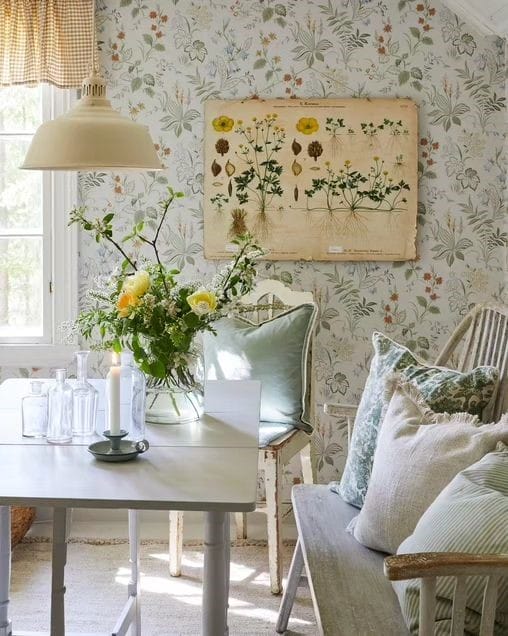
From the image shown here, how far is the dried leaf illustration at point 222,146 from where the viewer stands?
3803 millimetres

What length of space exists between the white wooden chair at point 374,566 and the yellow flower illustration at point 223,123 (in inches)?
53.2

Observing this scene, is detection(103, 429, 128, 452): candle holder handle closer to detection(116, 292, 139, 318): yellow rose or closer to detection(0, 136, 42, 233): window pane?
detection(116, 292, 139, 318): yellow rose

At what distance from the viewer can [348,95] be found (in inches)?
149

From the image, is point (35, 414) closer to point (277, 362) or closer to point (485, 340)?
point (277, 362)

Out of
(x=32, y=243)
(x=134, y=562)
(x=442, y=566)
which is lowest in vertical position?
(x=134, y=562)

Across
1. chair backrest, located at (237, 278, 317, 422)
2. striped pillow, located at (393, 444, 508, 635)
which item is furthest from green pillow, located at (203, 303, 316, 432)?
striped pillow, located at (393, 444, 508, 635)

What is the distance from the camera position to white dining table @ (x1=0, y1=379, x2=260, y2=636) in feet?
6.23

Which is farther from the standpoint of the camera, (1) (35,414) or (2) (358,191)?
(2) (358,191)

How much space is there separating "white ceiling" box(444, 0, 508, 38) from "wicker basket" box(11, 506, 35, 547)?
8.61ft

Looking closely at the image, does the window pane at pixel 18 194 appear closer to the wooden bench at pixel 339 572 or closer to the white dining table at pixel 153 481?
the white dining table at pixel 153 481

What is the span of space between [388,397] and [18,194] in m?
2.10

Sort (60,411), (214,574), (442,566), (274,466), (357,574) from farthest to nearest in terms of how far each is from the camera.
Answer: (274,466), (60,411), (357,574), (214,574), (442,566)

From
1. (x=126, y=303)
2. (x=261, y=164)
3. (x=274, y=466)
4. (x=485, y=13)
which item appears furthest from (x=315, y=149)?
(x=126, y=303)

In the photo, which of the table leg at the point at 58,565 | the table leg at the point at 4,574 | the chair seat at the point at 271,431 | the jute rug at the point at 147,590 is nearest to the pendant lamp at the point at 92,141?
the table leg at the point at 58,565
